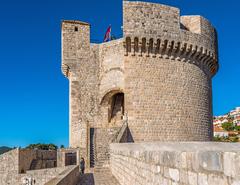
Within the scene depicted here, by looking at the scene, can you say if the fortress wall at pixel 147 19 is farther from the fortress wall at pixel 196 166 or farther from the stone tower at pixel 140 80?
the fortress wall at pixel 196 166

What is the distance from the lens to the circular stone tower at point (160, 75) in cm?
1383

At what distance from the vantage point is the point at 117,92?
14.8 m

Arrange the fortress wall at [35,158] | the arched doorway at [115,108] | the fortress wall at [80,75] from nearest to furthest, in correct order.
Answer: the fortress wall at [35,158], the fortress wall at [80,75], the arched doorway at [115,108]

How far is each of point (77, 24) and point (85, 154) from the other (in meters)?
6.92

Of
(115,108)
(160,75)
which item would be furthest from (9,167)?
(160,75)

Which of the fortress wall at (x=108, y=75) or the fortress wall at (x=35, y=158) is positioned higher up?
the fortress wall at (x=108, y=75)

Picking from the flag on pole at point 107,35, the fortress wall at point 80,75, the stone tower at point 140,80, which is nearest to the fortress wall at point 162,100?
the stone tower at point 140,80

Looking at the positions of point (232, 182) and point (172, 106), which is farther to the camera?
point (172, 106)

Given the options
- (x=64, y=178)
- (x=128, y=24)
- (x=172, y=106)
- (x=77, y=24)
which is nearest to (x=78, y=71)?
(x=77, y=24)

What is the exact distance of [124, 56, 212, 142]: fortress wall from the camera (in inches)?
540

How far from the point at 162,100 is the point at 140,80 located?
1406mm

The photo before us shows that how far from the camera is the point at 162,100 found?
14.2 metres

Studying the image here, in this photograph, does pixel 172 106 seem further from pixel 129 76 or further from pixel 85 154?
pixel 85 154

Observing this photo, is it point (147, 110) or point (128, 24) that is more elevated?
point (128, 24)
